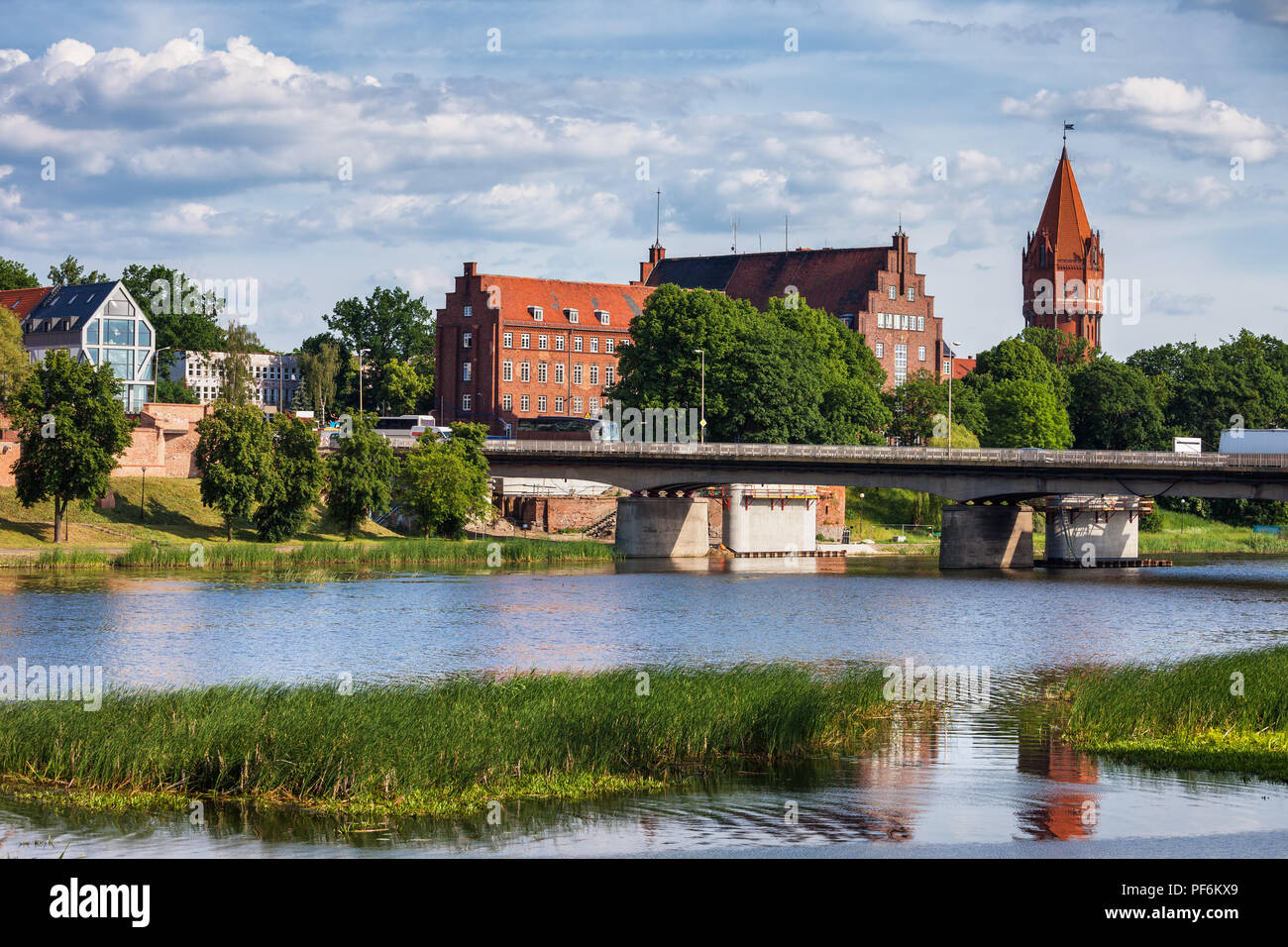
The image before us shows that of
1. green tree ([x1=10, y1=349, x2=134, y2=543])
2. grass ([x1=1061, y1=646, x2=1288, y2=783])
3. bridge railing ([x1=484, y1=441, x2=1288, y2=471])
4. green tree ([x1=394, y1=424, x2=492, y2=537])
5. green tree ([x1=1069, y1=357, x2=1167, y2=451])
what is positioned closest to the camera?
grass ([x1=1061, y1=646, x2=1288, y2=783])

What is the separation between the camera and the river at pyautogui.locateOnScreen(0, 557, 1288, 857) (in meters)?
21.9

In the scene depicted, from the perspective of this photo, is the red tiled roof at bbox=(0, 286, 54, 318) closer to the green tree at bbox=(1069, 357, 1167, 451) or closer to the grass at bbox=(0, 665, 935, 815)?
the green tree at bbox=(1069, 357, 1167, 451)

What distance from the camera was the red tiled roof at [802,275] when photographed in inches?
6004

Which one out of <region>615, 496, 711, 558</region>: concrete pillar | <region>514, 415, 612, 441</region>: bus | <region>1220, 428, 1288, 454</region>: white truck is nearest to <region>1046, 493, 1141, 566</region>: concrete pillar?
<region>1220, 428, 1288, 454</region>: white truck

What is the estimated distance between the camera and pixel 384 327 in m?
173

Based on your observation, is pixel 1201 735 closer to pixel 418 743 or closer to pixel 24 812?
pixel 418 743

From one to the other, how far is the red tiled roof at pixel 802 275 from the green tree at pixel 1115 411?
69.7ft

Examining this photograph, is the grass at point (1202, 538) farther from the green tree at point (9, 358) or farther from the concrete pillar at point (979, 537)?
the green tree at point (9, 358)

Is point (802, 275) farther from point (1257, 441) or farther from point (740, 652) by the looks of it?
point (740, 652)

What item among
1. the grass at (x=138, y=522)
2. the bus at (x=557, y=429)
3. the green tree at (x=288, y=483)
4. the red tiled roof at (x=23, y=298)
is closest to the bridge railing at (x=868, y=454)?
the grass at (x=138, y=522)

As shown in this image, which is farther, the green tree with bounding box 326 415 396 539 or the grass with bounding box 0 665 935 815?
the green tree with bounding box 326 415 396 539

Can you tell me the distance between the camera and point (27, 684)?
103 feet

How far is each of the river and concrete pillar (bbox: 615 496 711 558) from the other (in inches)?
158

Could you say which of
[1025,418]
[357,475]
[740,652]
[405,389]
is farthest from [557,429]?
[740,652]
